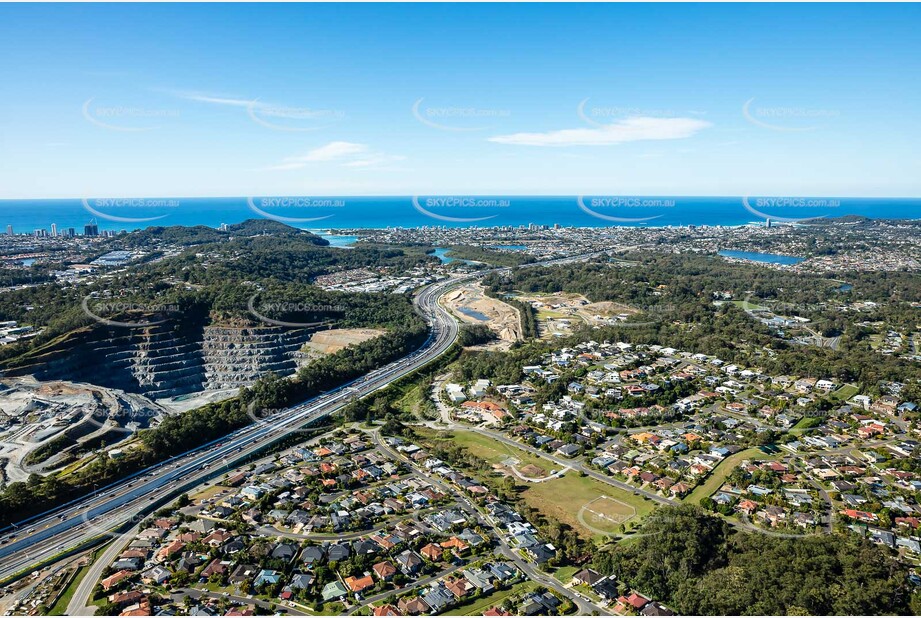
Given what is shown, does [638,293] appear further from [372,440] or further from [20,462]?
[20,462]

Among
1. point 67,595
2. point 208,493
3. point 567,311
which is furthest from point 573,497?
point 567,311

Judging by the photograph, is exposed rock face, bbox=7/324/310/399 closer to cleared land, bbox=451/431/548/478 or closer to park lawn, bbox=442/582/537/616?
cleared land, bbox=451/431/548/478

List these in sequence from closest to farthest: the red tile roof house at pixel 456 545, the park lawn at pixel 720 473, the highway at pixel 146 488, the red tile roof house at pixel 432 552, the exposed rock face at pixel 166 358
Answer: the red tile roof house at pixel 432 552 → the red tile roof house at pixel 456 545 → the highway at pixel 146 488 → the park lawn at pixel 720 473 → the exposed rock face at pixel 166 358

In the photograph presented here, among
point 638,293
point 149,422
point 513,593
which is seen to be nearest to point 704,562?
point 513,593

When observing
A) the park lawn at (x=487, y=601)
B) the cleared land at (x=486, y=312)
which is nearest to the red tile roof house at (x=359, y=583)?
the park lawn at (x=487, y=601)

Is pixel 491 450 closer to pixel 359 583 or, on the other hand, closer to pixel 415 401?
Result: pixel 415 401

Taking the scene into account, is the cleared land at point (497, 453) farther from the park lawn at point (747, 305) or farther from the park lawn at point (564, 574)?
the park lawn at point (747, 305)

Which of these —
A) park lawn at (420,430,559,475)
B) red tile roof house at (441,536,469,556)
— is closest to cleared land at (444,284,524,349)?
park lawn at (420,430,559,475)
